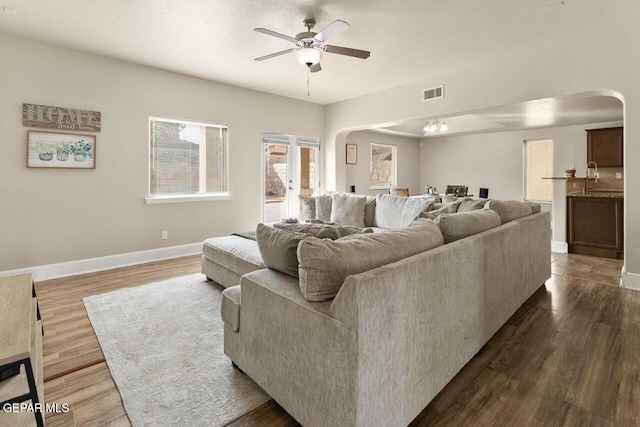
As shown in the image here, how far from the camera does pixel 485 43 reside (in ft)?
12.2

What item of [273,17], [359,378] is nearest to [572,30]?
[273,17]

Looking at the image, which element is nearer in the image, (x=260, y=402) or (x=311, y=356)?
(x=311, y=356)

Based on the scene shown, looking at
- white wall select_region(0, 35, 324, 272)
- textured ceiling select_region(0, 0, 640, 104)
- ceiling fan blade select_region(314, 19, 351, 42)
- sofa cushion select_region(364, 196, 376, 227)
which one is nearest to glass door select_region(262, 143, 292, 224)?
white wall select_region(0, 35, 324, 272)

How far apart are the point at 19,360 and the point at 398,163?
27.8ft

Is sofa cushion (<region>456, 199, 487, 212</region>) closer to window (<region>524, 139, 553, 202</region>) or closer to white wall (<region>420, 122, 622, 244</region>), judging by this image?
white wall (<region>420, 122, 622, 244</region>)

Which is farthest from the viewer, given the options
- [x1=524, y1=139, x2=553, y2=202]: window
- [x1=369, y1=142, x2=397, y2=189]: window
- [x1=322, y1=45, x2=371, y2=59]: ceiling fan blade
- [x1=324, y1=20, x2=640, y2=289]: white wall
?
[x1=369, y1=142, x2=397, y2=189]: window

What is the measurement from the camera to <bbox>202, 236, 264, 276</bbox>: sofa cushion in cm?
288

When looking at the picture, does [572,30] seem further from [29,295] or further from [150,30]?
[29,295]

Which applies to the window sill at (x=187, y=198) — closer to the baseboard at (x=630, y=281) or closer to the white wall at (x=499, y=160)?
the baseboard at (x=630, y=281)

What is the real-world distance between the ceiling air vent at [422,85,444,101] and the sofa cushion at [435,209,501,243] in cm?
300

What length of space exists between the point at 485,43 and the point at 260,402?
4.19 meters

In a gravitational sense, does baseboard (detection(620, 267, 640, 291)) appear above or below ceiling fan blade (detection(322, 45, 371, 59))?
below

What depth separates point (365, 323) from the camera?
46.1 inches

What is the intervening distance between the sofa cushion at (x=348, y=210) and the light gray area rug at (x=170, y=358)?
2015 mm
